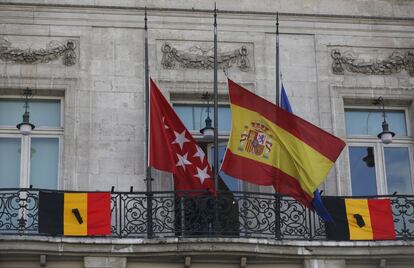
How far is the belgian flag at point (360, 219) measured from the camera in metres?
16.5

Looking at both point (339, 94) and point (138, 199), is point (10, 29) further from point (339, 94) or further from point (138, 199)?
point (339, 94)

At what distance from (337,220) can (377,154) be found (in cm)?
184

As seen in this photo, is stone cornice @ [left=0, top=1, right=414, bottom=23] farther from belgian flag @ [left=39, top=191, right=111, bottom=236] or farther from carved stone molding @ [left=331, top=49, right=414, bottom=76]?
belgian flag @ [left=39, top=191, right=111, bottom=236]

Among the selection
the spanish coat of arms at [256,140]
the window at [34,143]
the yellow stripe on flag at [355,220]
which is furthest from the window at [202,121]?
the window at [34,143]

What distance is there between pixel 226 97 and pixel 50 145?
2.85 m

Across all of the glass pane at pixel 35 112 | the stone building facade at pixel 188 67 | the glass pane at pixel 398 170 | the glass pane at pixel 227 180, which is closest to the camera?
the stone building facade at pixel 188 67

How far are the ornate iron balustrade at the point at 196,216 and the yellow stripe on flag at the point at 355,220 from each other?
0.43m

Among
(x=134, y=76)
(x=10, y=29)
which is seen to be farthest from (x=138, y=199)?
(x=10, y=29)

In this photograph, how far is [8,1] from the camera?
17.7 meters

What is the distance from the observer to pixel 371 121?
18219 millimetres

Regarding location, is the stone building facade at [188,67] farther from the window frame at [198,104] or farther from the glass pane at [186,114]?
the glass pane at [186,114]

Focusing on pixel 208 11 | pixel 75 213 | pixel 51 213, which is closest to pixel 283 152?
pixel 208 11

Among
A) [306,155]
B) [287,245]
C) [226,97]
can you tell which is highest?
[226,97]

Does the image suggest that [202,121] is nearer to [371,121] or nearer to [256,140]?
[256,140]
